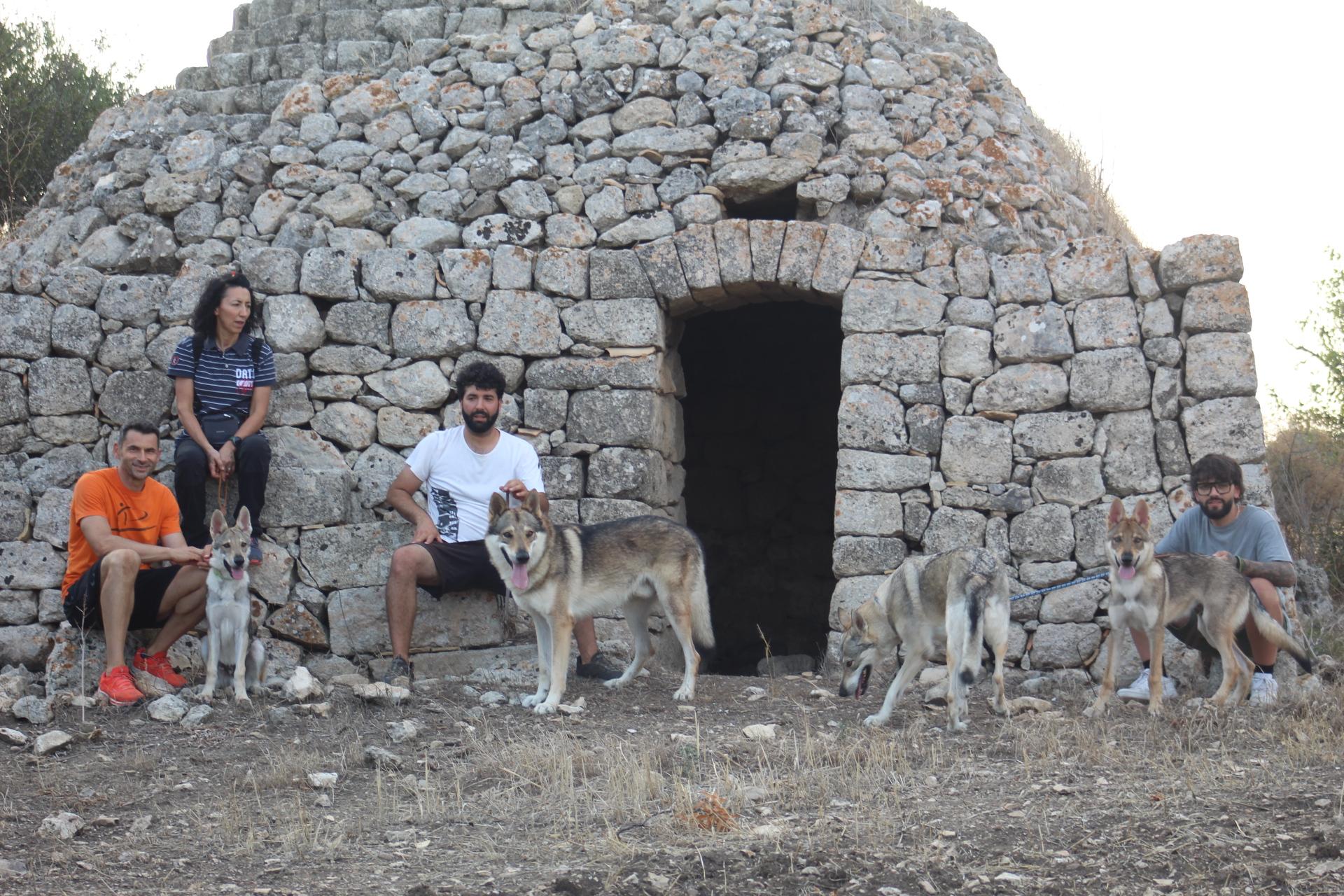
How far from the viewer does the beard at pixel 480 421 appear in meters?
7.23

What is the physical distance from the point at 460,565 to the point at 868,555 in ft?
8.09

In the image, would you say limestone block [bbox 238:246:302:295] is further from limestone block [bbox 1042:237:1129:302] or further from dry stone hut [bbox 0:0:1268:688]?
limestone block [bbox 1042:237:1129:302]

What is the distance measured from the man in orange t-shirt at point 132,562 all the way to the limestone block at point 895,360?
3996 mm

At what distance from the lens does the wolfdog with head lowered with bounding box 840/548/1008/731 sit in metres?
6.07

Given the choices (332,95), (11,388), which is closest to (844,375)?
(332,95)

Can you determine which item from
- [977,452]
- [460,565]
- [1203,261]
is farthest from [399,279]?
[1203,261]

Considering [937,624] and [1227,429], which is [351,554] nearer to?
[937,624]

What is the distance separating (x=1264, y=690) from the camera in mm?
6699

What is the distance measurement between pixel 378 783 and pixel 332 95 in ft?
18.0

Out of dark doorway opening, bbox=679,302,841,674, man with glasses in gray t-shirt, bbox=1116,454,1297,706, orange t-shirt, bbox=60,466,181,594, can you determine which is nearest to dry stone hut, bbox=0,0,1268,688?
man with glasses in gray t-shirt, bbox=1116,454,1297,706

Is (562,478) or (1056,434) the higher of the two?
(1056,434)

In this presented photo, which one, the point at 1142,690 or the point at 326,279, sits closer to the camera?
the point at 1142,690

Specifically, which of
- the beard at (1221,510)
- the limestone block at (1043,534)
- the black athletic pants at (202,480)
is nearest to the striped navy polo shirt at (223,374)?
the black athletic pants at (202,480)

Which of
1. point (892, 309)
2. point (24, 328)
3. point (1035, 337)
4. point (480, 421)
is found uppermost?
point (892, 309)
